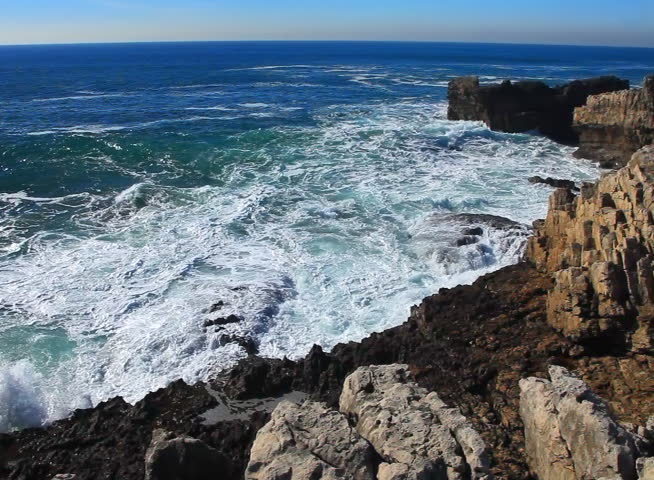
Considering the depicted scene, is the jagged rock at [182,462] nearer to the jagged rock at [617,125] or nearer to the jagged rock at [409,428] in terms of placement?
the jagged rock at [409,428]

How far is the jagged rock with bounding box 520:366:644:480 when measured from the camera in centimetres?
876

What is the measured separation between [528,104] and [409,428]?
46357mm

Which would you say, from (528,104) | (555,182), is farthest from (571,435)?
(528,104)

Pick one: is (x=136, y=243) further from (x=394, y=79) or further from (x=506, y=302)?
(x=394, y=79)

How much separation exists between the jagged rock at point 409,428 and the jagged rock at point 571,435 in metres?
1.53

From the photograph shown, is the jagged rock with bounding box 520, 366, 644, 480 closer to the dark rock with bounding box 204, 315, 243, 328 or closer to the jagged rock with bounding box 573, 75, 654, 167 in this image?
the dark rock with bounding box 204, 315, 243, 328

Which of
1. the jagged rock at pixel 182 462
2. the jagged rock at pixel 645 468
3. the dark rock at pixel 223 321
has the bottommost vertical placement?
the dark rock at pixel 223 321

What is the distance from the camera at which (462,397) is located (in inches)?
581

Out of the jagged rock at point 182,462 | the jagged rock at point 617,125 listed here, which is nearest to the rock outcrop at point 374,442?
the jagged rock at point 182,462

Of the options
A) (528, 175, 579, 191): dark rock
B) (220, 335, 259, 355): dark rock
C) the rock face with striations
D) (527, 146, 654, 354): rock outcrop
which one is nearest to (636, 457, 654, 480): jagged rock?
(527, 146, 654, 354): rock outcrop

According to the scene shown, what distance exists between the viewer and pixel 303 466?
29.4 feet

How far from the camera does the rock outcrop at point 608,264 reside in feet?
51.2

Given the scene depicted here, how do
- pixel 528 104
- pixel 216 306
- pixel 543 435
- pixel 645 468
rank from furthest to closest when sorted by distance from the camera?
pixel 528 104, pixel 216 306, pixel 543 435, pixel 645 468

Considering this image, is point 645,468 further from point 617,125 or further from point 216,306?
point 617,125
